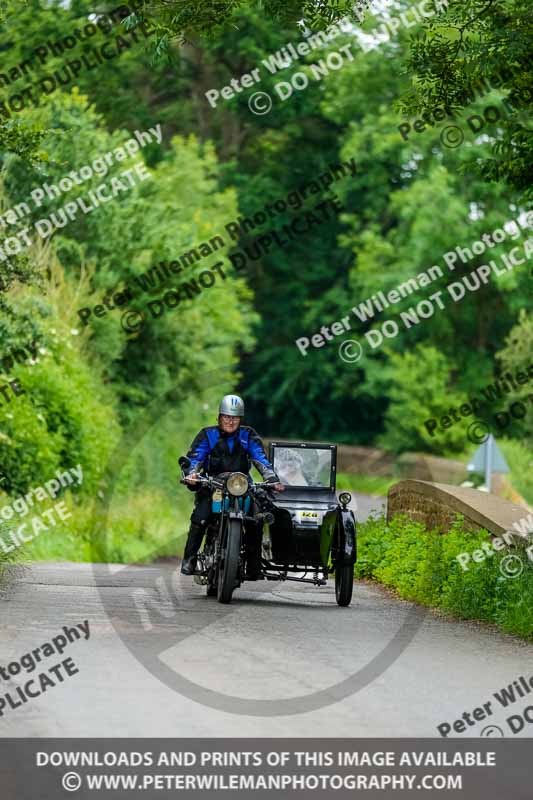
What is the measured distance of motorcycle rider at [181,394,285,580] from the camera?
15109 mm

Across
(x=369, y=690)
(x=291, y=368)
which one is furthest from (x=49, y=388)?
(x=291, y=368)

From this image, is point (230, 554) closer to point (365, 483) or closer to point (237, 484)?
point (237, 484)

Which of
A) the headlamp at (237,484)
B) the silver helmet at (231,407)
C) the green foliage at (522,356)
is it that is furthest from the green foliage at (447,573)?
the green foliage at (522,356)

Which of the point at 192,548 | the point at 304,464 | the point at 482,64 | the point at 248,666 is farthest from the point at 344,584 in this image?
the point at 482,64

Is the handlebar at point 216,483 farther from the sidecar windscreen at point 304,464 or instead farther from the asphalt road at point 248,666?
the sidecar windscreen at point 304,464

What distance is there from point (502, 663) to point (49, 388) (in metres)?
17.4

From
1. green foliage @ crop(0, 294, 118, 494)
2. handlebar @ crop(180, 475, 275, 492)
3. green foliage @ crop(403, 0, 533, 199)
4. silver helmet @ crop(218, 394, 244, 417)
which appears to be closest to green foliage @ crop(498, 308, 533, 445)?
green foliage @ crop(0, 294, 118, 494)

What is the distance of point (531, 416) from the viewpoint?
148 feet

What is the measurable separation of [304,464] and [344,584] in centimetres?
177

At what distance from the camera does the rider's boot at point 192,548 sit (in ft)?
50.0

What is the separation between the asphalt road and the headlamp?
3.64 ft

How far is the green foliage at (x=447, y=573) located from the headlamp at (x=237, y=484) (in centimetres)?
246

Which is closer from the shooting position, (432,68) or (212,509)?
(212,509)
